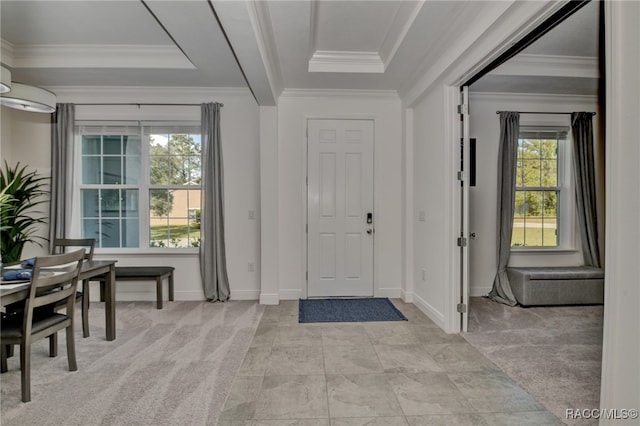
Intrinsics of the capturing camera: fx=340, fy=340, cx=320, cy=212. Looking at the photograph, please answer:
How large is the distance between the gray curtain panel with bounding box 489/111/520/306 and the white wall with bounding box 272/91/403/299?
1.24m

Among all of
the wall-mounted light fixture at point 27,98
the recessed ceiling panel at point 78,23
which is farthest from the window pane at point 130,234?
the recessed ceiling panel at point 78,23

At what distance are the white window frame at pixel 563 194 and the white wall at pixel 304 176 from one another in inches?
65.6

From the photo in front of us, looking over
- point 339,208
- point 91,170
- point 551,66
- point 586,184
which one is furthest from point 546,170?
point 91,170

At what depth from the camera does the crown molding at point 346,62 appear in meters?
3.54

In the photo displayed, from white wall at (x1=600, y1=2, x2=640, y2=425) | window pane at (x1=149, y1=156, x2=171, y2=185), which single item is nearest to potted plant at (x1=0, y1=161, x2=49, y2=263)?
window pane at (x1=149, y1=156, x2=171, y2=185)

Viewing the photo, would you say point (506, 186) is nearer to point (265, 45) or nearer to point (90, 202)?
point (265, 45)

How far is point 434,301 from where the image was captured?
348cm

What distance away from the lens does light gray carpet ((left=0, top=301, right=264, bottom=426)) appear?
1.94m

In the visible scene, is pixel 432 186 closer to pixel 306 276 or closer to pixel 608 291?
pixel 306 276

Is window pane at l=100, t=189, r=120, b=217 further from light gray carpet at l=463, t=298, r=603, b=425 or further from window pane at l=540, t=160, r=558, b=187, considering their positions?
window pane at l=540, t=160, r=558, b=187

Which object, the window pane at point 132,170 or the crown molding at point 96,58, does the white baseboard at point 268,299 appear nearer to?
the window pane at point 132,170

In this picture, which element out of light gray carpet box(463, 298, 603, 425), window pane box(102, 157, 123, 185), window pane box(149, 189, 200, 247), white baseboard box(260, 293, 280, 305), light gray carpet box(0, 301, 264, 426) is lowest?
light gray carpet box(0, 301, 264, 426)

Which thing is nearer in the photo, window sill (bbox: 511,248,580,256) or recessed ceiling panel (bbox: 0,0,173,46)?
recessed ceiling panel (bbox: 0,0,173,46)

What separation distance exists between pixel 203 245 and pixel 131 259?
0.97 m
